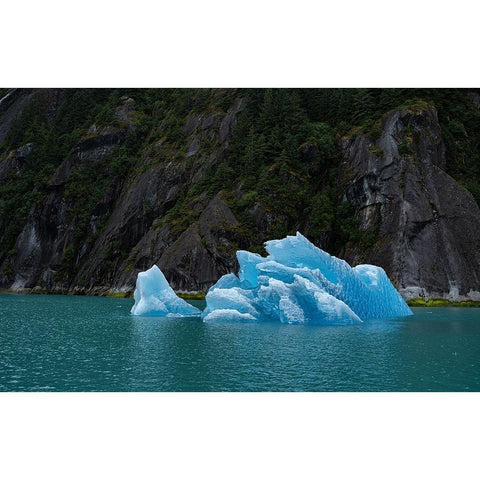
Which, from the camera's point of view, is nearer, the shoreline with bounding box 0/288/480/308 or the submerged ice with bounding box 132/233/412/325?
the submerged ice with bounding box 132/233/412/325

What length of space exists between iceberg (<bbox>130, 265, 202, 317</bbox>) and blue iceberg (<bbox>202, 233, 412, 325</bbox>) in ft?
17.4

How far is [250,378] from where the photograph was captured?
2038 cm

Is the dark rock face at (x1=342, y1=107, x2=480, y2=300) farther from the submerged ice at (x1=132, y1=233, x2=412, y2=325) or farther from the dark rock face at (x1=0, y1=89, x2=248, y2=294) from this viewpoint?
the submerged ice at (x1=132, y1=233, x2=412, y2=325)

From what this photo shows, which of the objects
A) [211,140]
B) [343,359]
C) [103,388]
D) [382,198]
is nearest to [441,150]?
[382,198]

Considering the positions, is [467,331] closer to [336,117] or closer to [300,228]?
[300,228]

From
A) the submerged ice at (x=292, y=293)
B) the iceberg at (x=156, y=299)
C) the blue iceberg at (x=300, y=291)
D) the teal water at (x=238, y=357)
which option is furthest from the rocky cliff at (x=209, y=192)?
the teal water at (x=238, y=357)

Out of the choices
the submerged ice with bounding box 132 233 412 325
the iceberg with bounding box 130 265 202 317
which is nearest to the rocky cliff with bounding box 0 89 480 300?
the submerged ice with bounding box 132 233 412 325

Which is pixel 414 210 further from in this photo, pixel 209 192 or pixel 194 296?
pixel 209 192

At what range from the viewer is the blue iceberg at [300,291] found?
37906mm

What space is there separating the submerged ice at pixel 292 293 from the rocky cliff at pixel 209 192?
24.3 meters

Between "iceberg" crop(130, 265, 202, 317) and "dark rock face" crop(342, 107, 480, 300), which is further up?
"dark rock face" crop(342, 107, 480, 300)

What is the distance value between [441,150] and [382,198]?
1330cm

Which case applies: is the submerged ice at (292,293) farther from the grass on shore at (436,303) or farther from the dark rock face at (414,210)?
the dark rock face at (414,210)

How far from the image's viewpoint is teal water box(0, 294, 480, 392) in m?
19.9
